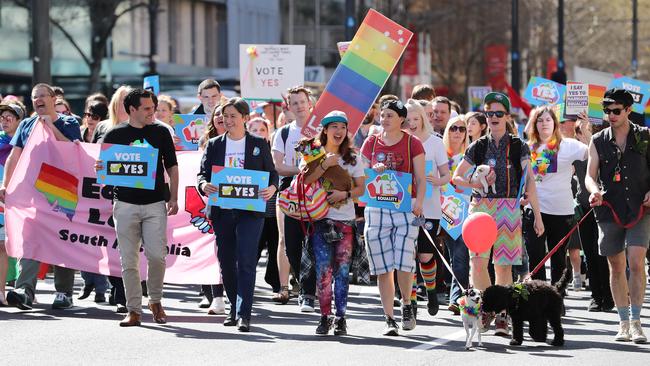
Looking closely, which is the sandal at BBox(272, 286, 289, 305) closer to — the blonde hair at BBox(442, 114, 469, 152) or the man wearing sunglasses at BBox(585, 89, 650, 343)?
the blonde hair at BBox(442, 114, 469, 152)

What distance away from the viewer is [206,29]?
64625 millimetres

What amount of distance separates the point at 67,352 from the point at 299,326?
237 centimetres

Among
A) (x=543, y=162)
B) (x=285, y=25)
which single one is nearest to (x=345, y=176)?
(x=543, y=162)

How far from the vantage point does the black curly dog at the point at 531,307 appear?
10820 millimetres

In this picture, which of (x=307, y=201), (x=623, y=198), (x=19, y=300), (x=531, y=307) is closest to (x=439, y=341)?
(x=531, y=307)

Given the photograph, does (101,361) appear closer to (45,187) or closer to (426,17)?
(45,187)

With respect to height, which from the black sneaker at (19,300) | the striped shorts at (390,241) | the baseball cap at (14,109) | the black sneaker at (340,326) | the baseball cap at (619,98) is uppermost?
the baseball cap at (14,109)

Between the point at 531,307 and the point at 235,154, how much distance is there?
8.99ft

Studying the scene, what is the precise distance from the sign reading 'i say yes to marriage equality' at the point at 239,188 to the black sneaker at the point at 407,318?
1379mm

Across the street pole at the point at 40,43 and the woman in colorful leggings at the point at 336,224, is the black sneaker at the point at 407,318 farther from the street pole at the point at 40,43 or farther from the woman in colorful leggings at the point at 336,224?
the street pole at the point at 40,43

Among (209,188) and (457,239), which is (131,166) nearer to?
(209,188)

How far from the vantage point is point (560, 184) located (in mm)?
13836

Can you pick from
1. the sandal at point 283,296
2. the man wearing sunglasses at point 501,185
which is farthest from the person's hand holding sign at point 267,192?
the sandal at point 283,296

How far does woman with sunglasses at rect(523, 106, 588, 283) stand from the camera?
45.0 ft
